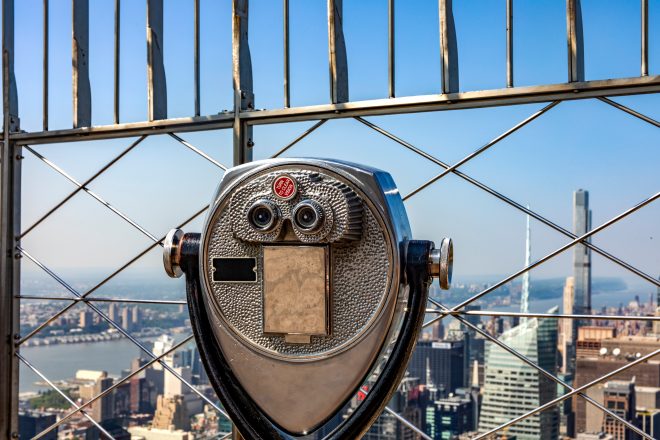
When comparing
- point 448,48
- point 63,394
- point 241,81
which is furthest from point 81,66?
point 448,48

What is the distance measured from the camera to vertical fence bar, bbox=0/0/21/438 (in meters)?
2.48

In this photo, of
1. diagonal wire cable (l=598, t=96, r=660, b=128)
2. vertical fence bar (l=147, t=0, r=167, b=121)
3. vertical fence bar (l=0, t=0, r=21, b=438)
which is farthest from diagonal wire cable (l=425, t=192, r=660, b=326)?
vertical fence bar (l=0, t=0, r=21, b=438)

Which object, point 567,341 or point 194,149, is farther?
point 567,341

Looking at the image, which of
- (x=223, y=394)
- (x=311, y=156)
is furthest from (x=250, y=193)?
(x=223, y=394)

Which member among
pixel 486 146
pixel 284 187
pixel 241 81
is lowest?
pixel 284 187

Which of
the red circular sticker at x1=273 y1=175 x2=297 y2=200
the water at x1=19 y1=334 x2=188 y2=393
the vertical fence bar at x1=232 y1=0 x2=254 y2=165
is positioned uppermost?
the vertical fence bar at x1=232 y1=0 x2=254 y2=165

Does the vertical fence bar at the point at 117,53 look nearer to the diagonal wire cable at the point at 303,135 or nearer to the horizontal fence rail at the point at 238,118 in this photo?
the horizontal fence rail at the point at 238,118

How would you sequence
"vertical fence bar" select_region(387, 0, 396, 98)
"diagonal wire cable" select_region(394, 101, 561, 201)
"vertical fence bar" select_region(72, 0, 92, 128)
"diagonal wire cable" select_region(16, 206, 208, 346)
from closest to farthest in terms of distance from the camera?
"diagonal wire cable" select_region(394, 101, 561, 201) < "vertical fence bar" select_region(387, 0, 396, 98) < "diagonal wire cable" select_region(16, 206, 208, 346) < "vertical fence bar" select_region(72, 0, 92, 128)

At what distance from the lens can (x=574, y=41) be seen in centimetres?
181

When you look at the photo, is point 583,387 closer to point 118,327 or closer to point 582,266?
point 582,266

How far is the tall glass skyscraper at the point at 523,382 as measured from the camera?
8.30 ft

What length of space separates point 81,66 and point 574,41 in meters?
1.24

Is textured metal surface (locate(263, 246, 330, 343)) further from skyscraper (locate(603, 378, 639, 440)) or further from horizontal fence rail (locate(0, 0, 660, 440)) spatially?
skyscraper (locate(603, 378, 639, 440))

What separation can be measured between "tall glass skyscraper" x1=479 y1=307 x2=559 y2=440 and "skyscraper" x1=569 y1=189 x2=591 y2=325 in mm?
160
